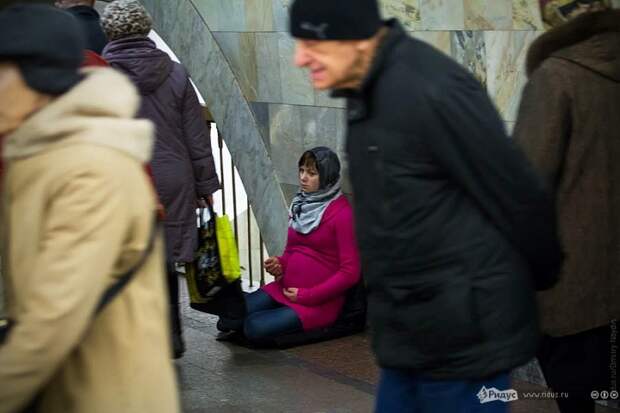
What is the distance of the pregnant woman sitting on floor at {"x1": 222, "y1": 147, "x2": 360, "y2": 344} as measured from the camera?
22.2 ft

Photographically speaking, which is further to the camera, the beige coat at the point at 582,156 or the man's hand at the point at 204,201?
the man's hand at the point at 204,201

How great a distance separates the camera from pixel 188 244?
6617 mm

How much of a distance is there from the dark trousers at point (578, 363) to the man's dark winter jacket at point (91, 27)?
2.71 metres

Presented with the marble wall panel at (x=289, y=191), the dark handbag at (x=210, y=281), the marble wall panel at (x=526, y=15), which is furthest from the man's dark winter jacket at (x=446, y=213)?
the marble wall panel at (x=289, y=191)

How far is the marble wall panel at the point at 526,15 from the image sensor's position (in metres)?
5.89

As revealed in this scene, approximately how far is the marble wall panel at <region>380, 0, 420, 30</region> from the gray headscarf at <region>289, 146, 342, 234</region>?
29.7 inches

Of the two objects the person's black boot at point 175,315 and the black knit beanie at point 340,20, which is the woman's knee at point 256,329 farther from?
the black knit beanie at point 340,20

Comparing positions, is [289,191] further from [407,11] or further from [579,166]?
[579,166]

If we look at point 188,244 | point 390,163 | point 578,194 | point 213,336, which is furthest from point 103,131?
point 213,336

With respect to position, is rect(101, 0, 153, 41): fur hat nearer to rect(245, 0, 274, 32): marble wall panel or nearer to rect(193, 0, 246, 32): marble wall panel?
rect(245, 0, 274, 32): marble wall panel

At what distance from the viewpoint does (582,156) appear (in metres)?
4.29

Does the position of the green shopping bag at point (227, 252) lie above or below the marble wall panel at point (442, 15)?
below

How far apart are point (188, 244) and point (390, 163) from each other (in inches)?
141

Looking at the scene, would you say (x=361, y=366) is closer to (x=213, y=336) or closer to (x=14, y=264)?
(x=213, y=336)
